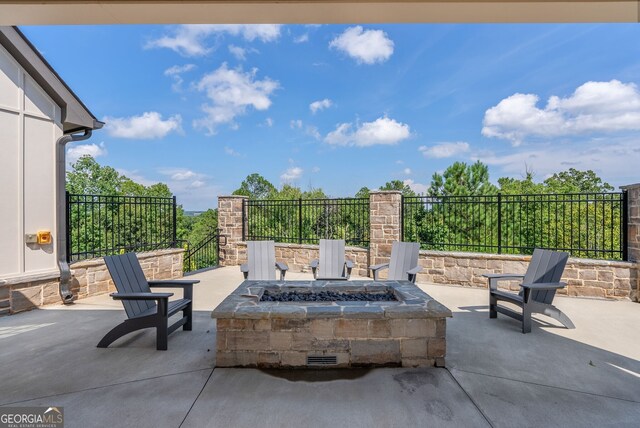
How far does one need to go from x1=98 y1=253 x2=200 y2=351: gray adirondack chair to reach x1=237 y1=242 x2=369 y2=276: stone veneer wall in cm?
398

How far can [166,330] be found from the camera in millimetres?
2977

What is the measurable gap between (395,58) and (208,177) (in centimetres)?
1589

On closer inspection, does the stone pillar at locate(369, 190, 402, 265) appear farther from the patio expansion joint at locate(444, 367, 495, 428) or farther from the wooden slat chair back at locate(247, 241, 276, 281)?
the patio expansion joint at locate(444, 367, 495, 428)

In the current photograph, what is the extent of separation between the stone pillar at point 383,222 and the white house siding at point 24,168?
5840mm

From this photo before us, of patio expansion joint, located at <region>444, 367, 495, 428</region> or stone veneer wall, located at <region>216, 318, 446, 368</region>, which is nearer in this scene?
patio expansion joint, located at <region>444, 367, 495, 428</region>

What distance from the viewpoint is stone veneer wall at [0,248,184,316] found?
4164mm

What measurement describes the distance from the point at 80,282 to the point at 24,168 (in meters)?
2.02

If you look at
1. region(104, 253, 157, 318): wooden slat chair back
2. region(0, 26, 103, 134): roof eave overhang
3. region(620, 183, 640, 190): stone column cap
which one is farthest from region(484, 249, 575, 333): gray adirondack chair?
region(0, 26, 103, 134): roof eave overhang

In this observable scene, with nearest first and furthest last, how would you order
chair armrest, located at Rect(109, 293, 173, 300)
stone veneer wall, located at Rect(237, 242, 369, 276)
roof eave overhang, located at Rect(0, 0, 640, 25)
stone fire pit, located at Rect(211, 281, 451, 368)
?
1. roof eave overhang, located at Rect(0, 0, 640, 25)
2. stone fire pit, located at Rect(211, 281, 451, 368)
3. chair armrest, located at Rect(109, 293, 173, 300)
4. stone veneer wall, located at Rect(237, 242, 369, 276)

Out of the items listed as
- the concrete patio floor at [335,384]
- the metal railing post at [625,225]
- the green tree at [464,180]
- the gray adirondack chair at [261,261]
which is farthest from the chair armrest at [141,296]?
the green tree at [464,180]

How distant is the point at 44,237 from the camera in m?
4.44

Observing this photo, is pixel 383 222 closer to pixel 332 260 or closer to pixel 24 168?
pixel 332 260

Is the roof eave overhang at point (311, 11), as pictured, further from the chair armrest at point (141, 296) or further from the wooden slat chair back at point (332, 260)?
the wooden slat chair back at point (332, 260)

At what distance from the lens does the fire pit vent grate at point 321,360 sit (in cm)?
253
